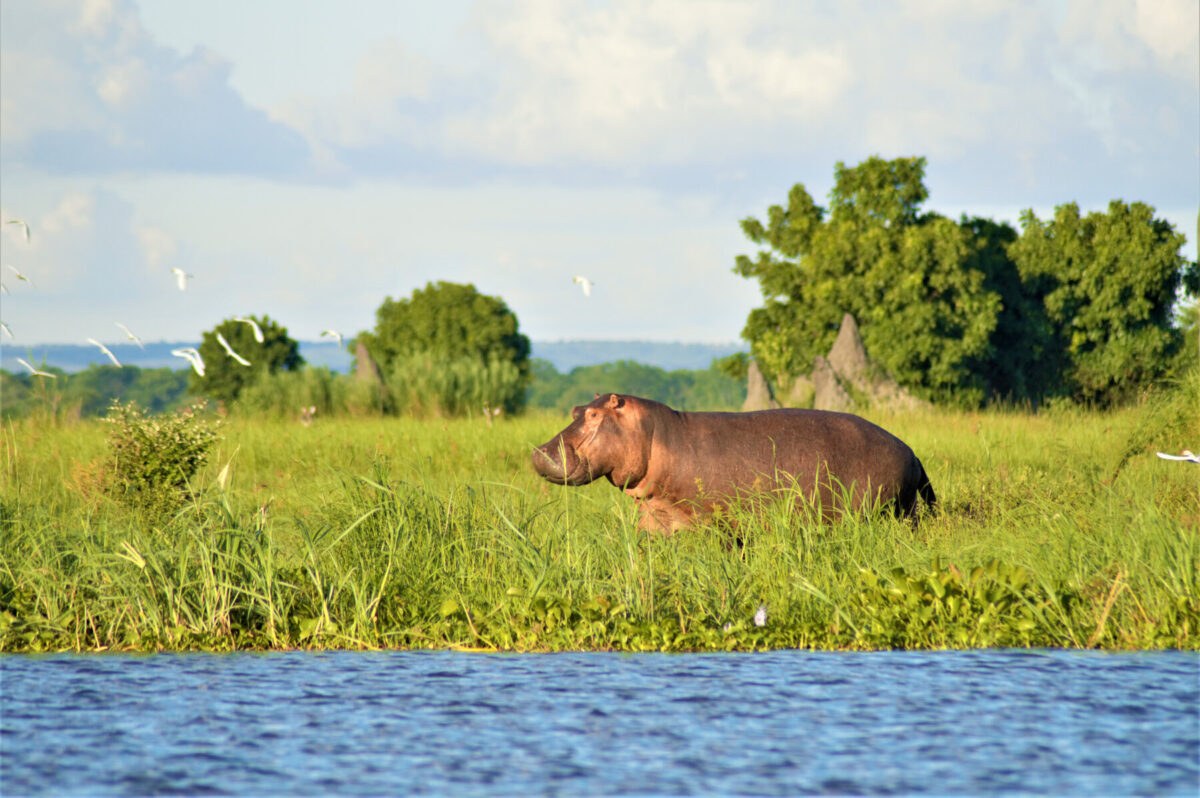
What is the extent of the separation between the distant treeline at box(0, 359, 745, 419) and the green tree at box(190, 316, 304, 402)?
2499 mm

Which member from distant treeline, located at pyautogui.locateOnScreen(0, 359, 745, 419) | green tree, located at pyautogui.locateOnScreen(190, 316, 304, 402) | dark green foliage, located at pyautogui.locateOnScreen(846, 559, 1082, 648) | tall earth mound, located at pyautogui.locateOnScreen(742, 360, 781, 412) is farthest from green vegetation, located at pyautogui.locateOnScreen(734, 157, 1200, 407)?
dark green foliage, located at pyautogui.locateOnScreen(846, 559, 1082, 648)

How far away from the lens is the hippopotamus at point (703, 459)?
774 cm

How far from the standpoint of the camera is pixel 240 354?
4425 centimetres

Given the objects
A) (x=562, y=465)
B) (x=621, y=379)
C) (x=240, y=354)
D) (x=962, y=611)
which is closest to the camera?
(x=962, y=611)

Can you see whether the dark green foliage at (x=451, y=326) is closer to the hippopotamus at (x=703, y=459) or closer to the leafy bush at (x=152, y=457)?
the leafy bush at (x=152, y=457)

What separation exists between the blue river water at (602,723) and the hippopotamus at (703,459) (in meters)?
1.94

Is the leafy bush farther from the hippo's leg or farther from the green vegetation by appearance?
the green vegetation

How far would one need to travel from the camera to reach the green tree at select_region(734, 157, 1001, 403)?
27594 mm

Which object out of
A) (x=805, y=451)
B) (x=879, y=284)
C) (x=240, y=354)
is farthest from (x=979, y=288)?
(x=240, y=354)

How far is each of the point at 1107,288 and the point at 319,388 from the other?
2057cm

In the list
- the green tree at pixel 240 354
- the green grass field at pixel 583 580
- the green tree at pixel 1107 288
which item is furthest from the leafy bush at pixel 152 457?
the green tree at pixel 240 354

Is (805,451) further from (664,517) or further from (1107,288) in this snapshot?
(1107,288)

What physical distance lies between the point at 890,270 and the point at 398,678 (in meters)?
24.5

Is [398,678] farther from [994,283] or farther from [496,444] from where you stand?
[994,283]
